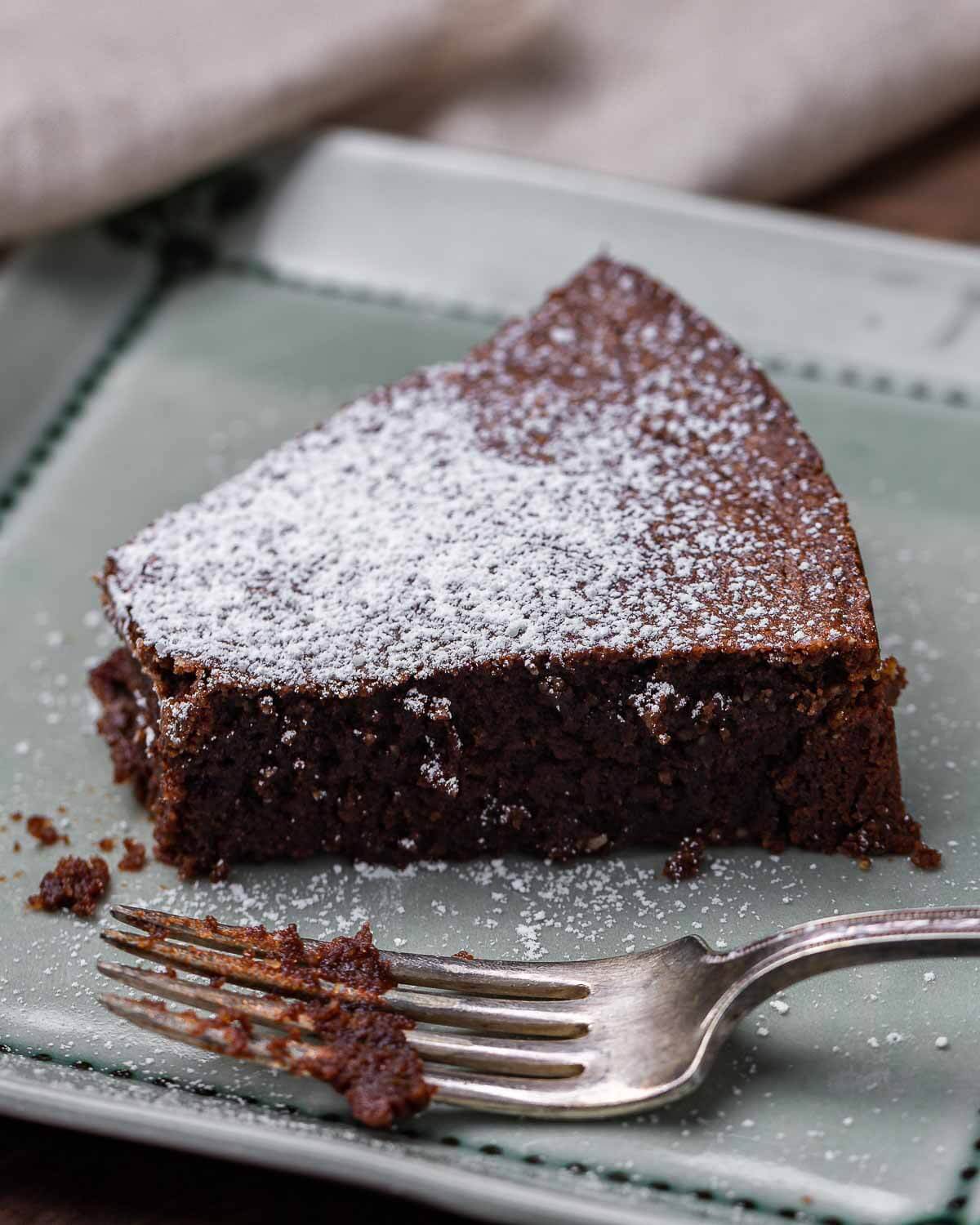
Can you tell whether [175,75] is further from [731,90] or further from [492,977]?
[492,977]

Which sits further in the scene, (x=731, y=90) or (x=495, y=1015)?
(x=731, y=90)

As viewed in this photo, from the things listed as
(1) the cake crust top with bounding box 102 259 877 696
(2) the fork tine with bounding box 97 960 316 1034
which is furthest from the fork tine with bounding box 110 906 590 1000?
(1) the cake crust top with bounding box 102 259 877 696

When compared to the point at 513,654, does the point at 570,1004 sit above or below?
below

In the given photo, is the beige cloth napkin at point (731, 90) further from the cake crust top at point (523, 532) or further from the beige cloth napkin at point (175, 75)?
Result: the cake crust top at point (523, 532)

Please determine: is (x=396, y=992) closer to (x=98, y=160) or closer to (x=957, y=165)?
(x=98, y=160)

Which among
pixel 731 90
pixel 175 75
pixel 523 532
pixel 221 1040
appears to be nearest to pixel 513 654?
pixel 523 532

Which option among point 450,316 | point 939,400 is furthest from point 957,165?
point 450,316
